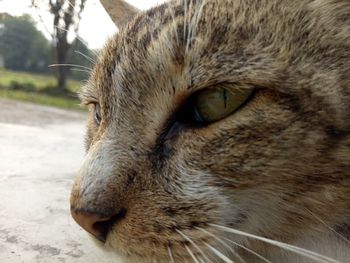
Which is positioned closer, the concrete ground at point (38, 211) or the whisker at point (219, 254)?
the whisker at point (219, 254)

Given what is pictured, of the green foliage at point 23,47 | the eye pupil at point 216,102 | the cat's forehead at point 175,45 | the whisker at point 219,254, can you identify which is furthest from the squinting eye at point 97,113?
A: the green foliage at point 23,47

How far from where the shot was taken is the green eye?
109 centimetres

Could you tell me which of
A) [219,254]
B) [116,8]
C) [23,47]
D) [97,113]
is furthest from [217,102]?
[23,47]

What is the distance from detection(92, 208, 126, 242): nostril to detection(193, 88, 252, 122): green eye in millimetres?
296

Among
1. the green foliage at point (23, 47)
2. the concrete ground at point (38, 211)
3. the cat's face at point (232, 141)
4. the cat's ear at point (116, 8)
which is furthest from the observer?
the green foliage at point (23, 47)

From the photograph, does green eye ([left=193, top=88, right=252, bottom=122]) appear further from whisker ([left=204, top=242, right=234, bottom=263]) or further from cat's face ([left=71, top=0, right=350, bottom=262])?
whisker ([left=204, top=242, right=234, bottom=263])

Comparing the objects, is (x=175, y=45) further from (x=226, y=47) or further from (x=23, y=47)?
(x=23, y=47)

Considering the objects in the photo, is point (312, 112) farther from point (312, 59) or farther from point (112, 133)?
point (112, 133)

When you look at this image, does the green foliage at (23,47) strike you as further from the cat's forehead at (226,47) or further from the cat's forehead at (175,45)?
the cat's forehead at (226,47)

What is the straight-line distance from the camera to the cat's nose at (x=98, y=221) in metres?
1.09

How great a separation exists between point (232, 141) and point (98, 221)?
0.37m

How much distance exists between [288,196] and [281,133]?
0.15 metres

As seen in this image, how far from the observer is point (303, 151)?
1042 millimetres

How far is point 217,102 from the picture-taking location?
112 cm
